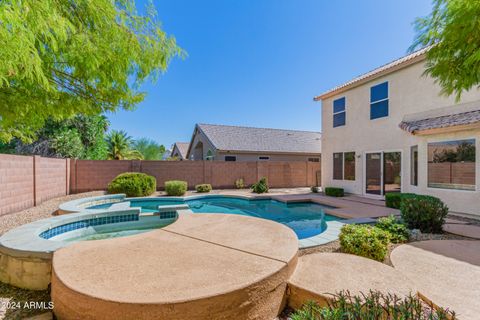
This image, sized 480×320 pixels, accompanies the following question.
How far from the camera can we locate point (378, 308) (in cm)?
173

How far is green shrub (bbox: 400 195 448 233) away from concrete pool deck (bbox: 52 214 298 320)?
13.3ft

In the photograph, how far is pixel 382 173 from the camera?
10844 mm

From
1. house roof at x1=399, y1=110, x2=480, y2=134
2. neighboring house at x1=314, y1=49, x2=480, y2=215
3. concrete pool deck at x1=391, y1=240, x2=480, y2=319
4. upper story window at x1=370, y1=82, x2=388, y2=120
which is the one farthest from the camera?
upper story window at x1=370, y1=82, x2=388, y2=120

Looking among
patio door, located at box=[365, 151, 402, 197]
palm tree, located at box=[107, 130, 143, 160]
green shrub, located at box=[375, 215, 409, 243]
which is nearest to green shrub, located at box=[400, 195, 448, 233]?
green shrub, located at box=[375, 215, 409, 243]

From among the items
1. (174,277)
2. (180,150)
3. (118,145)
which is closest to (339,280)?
(174,277)

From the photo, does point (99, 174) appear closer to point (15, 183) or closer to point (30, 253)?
point (15, 183)

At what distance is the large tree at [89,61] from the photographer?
12.7ft

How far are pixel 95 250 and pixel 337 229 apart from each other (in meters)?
5.35

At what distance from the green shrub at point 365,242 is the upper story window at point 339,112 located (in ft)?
32.9

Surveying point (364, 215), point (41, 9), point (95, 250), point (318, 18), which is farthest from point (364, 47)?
point (95, 250)

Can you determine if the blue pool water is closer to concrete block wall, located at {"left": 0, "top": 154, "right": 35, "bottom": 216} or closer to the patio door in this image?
concrete block wall, located at {"left": 0, "top": 154, "right": 35, "bottom": 216}

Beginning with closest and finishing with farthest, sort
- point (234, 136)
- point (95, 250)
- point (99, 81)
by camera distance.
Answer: point (95, 250), point (99, 81), point (234, 136)

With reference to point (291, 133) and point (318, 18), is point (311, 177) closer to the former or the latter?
point (291, 133)

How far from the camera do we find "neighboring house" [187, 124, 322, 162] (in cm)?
2041
